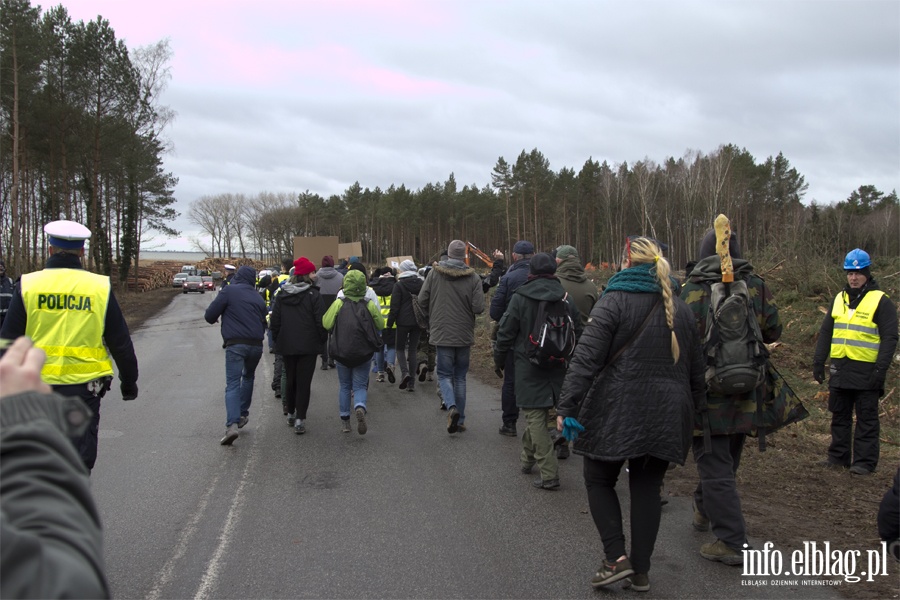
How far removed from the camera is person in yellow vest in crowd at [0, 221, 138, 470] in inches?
167

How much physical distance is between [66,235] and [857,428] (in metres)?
6.78

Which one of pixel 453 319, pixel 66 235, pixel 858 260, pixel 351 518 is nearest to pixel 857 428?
pixel 858 260

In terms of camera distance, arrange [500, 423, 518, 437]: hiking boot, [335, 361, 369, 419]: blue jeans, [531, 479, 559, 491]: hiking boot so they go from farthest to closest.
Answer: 1. [335, 361, 369, 419]: blue jeans
2. [500, 423, 518, 437]: hiking boot
3. [531, 479, 559, 491]: hiking boot

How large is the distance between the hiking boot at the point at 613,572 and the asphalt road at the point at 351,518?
9cm

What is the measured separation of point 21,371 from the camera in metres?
1.37

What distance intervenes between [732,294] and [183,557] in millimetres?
3946

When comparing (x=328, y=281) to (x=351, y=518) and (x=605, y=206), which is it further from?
(x=605, y=206)

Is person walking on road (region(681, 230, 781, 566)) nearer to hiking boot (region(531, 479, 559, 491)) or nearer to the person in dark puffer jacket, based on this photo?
hiking boot (region(531, 479, 559, 491))

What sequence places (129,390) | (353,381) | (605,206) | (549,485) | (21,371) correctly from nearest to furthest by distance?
1. (21,371)
2. (129,390)
3. (549,485)
4. (353,381)
5. (605,206)

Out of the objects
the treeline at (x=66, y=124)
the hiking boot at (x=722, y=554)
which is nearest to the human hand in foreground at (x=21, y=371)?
the hiking boot at (x=722, y=554)

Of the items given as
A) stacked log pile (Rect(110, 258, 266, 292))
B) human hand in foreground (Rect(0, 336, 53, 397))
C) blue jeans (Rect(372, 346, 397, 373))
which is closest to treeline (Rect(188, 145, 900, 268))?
stacked log pile (Rect(110, 258, 266, 292))

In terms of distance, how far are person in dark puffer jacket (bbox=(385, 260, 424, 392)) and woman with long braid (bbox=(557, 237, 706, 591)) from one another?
6.64 meters

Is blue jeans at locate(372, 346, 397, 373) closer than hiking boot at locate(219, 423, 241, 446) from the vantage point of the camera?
No

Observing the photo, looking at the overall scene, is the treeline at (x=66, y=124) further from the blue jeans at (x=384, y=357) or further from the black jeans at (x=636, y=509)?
the black jeans at (x=636, y=509)
